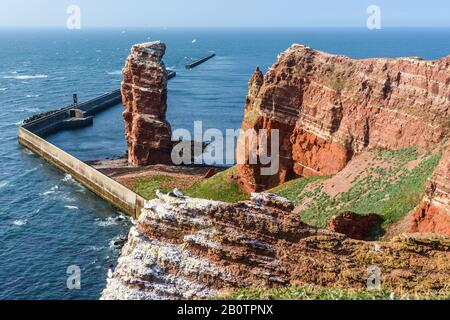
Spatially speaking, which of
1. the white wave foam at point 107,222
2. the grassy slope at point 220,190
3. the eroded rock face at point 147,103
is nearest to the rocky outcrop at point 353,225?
the grassy slope at point 220,190

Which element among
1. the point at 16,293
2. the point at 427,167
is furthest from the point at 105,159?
the point at 427,167

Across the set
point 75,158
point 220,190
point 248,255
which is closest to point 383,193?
point 220,190

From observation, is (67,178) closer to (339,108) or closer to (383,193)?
(339,108)

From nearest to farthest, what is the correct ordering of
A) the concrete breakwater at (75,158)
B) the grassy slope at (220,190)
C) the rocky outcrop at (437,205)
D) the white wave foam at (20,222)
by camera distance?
the rocky outcrop at (437,205)
the grassy slope at (220,190)
the white wave foam at (20,222)
the concrete breakwater at (75,158)

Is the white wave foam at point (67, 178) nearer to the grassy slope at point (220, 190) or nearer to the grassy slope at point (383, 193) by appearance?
the grassy slope at point (220, 190)

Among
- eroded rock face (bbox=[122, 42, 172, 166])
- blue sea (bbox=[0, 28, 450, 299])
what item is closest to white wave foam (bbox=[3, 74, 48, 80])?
blue sea (bbox=[0, 28, 450, 299])
